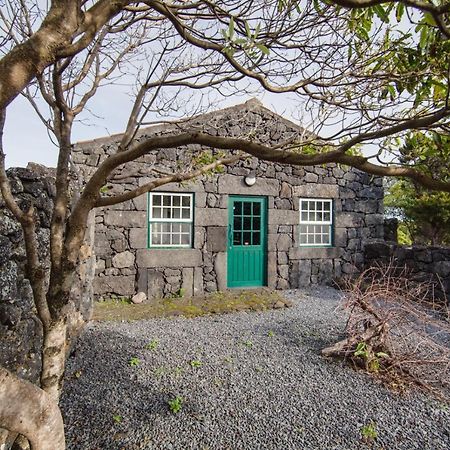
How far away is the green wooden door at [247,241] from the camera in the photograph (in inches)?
278

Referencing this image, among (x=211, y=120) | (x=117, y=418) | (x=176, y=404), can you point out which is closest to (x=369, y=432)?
(x=176, y=404)

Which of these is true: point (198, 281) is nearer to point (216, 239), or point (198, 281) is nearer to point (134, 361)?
point (216, 239)

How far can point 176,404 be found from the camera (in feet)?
8.89

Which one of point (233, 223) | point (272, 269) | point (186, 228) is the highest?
point (233, 223)

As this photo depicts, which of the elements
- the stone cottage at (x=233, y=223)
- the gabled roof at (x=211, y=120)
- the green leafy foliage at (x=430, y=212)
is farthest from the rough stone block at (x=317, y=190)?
the green leafy foliage at (x=430, y=212)

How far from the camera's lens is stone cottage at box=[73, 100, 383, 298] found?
6.22 meters

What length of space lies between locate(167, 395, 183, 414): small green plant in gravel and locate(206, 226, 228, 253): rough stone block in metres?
4.13

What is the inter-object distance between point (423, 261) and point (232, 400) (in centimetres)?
585

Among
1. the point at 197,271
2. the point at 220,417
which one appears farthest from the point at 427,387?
the point at 197,271

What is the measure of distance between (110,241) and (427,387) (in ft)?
17.5

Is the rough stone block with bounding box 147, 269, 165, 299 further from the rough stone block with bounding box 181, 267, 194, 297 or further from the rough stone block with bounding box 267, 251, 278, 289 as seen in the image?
the rough stone block with bounding box 267, 251, 278, 289

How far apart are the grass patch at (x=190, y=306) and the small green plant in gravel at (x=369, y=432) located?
11.3 feet

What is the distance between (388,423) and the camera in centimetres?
256

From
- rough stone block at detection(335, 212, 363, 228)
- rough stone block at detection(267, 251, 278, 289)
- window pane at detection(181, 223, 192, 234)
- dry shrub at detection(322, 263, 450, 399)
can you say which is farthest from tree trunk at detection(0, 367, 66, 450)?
rough stone block at detection(335, 212, 363, 228)
